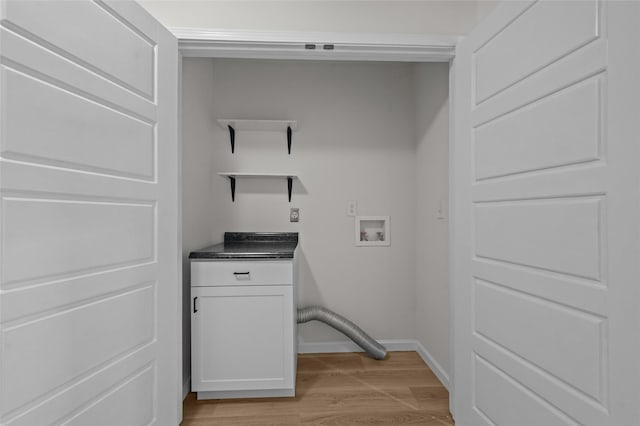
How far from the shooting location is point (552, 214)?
121 centimetres

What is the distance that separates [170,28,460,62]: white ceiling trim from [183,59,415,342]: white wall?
1.03m

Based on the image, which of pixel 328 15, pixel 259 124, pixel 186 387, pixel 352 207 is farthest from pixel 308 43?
pixel 186 387

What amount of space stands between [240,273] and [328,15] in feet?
4.96

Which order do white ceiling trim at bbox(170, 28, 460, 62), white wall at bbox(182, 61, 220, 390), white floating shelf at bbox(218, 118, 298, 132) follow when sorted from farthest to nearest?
white floating shelf at bbox(218, 118, 298, 132) < white wall at bbox(182, 61, 220, 390) < white ceiling trim at bbox(170, 28, 460, 62)

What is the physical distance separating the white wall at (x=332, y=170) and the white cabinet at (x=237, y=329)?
830mm

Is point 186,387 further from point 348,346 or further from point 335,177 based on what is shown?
point 335,177

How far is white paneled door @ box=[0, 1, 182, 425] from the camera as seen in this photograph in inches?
40.3

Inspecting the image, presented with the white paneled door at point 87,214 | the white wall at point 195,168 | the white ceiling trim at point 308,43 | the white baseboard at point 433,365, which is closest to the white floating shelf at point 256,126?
the white wall at point 195,168

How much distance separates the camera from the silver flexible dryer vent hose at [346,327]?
2832mm

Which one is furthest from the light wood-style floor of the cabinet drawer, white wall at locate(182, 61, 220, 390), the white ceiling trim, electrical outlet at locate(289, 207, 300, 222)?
the white ceiling trim

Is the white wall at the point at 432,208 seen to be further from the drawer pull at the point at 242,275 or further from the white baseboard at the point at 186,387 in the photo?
the white baseboard at the point at 186,387

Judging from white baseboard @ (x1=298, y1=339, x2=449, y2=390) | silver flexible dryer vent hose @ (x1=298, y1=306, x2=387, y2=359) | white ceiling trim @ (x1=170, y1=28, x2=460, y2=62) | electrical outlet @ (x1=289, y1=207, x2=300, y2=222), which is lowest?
white baseboard @ (x1=298, y1=339, x2=449, y2=390)

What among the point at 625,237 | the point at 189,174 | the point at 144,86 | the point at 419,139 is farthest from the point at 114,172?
the point at 419,139

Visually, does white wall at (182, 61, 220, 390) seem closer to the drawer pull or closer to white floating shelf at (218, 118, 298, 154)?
white floating shelf at (218, 118, 298, 154)
